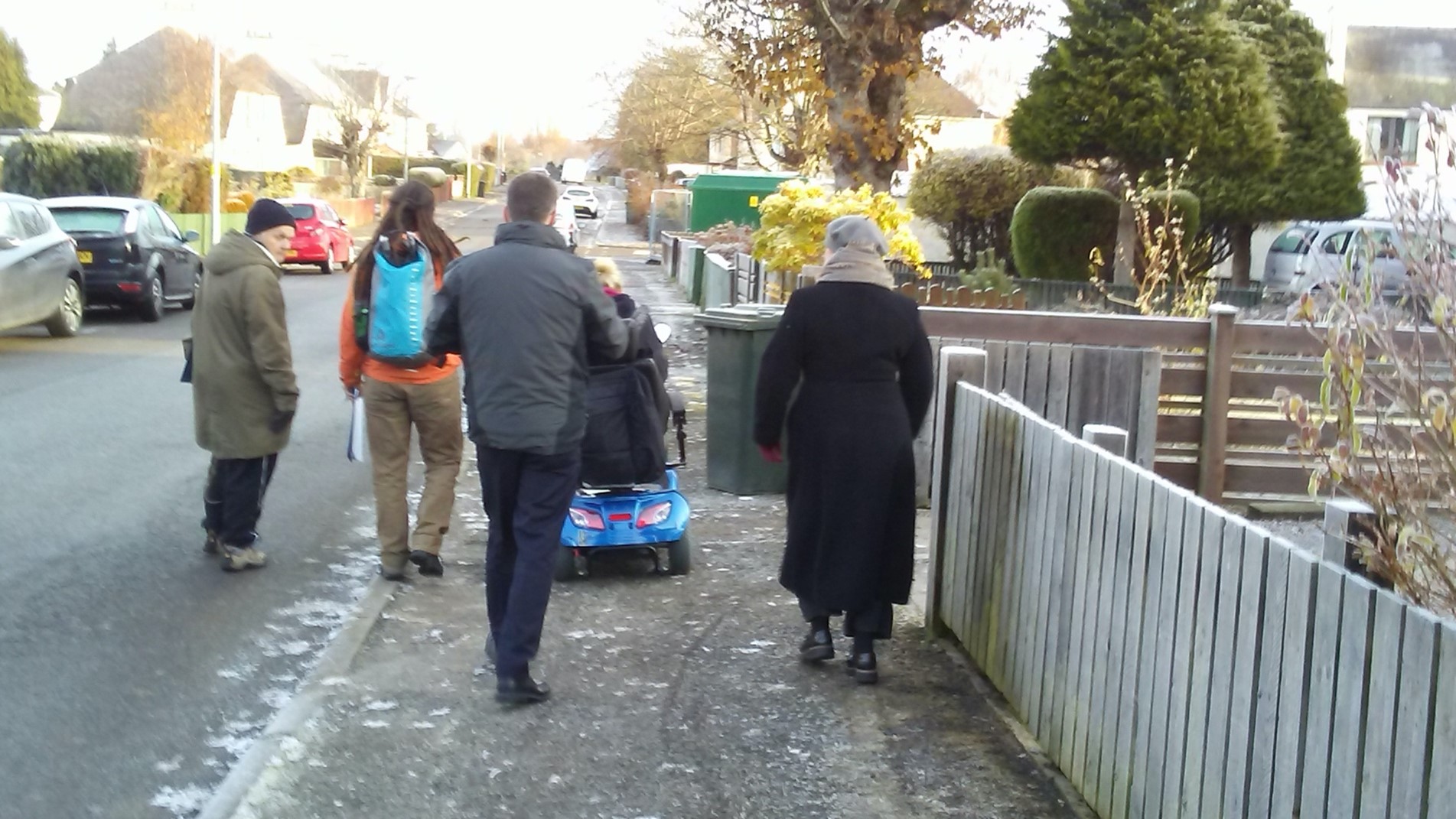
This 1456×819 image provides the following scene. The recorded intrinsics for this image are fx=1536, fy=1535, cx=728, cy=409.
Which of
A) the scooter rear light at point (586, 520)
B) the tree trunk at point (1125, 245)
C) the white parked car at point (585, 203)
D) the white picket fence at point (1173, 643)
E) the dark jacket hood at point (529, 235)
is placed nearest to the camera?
the white picket fence at point (1173, 643)

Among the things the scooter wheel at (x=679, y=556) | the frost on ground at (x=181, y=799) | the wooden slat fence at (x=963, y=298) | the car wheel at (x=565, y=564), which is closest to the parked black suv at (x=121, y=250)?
the wooden slat fence at (x=963, y=298)

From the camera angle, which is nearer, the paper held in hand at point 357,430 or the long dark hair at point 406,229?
the long dark hair at point 406,229

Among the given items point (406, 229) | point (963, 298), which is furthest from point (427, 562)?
point (963, 298)

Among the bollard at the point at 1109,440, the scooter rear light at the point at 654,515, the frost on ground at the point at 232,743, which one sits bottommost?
the frost on ground at the point at 232,743

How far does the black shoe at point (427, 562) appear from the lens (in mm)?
7445

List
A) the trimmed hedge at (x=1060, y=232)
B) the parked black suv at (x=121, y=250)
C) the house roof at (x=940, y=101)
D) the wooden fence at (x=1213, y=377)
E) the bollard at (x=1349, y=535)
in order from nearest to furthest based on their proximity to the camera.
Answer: the bollard at (x=1349, y=535) → the wooden fence at (x=1213, y=377) → the parked black suv at (x=121, y=250) → the trimmed hedge at (x=1060, y=232) → the house roof at (x=940, y=101)

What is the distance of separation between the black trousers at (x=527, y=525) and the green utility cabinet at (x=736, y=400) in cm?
396

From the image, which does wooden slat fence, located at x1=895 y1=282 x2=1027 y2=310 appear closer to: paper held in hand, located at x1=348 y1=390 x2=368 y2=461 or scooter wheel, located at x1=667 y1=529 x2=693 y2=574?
scooter wheel, located at x1=667 y1=529 x2=693 y2=574

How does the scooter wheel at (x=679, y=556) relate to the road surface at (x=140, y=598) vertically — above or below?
above

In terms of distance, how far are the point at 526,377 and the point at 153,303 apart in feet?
52.4

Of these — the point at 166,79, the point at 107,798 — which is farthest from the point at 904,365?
the point at 166,79

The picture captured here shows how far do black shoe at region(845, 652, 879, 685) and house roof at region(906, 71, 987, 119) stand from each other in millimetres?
21910

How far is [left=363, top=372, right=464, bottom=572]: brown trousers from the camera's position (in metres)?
7.29

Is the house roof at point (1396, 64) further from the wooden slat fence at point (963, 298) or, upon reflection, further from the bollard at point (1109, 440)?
the bollard at point (1109, 440)
